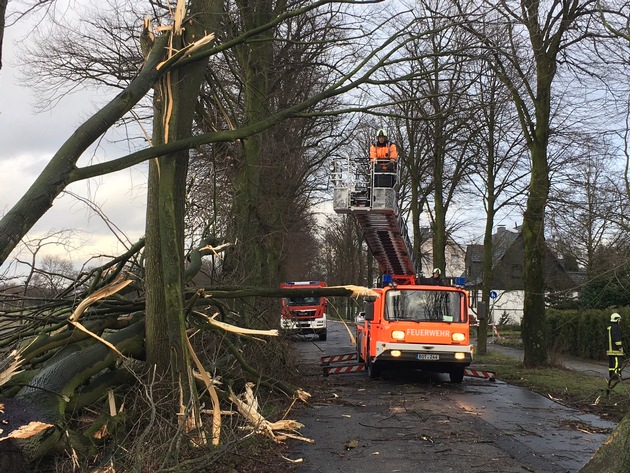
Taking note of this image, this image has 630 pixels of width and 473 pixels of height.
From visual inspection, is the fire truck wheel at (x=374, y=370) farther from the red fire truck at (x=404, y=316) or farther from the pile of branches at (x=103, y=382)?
the pile of branches at (x=103, y=382)

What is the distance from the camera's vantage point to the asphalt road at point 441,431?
6891mm

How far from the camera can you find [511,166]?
852 inches

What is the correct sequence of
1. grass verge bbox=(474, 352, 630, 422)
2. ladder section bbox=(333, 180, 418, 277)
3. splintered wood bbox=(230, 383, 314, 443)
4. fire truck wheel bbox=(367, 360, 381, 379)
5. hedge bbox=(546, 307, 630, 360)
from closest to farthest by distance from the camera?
splintered wood bbox=(230, 383, 314, 443) < grass verge bbox=(474, 352, 630, 422) < ladder section bbox=(333, 180, 418, 277) < fire truck wheel bbox=(367, 360, 381, 379) < hedge bbox=(546, 307, 630, 360)

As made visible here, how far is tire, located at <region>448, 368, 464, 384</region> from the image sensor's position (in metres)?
14.3

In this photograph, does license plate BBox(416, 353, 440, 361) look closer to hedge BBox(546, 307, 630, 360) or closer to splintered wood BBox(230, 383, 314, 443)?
splintered wood BBox(230, 383, 314, 443)

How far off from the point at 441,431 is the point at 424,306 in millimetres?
5814

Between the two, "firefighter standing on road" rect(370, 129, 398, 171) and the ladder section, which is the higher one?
"firefighter standing on road" rect(370, 129, 398, 171)

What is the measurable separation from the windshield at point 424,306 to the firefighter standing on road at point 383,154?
2.81 m

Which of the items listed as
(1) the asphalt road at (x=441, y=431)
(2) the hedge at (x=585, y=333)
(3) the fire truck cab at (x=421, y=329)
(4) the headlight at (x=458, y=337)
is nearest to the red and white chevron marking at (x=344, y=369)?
(3) the fire truck cab at (x=421, y=329)

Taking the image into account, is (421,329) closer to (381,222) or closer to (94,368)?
(381,222)

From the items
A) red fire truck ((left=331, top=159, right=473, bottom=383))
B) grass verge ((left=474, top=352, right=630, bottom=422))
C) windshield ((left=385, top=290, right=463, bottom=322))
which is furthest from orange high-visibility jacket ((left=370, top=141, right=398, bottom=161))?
grass verge ((left=474, top=352, right=630, bottom=422))

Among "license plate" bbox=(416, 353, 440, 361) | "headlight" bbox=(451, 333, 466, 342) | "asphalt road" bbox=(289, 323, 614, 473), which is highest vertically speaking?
"headlight" bbox=(451, 333, 466, 342)

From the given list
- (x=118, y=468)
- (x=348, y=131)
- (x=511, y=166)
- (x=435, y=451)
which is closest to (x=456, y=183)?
(x=511, y=166)

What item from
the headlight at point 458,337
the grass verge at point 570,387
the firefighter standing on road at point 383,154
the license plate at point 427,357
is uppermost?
the firefighter standing on road at point 383,154
